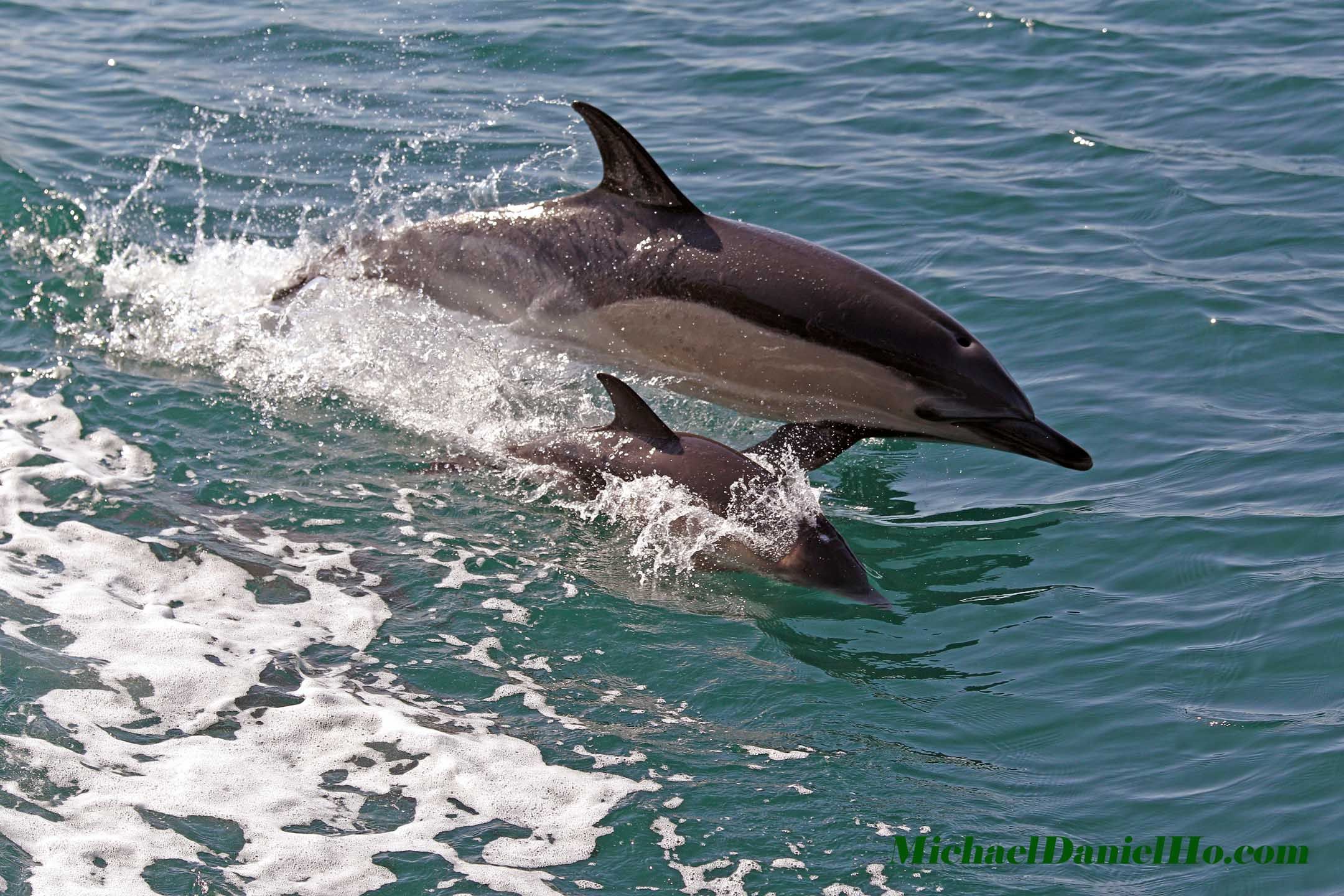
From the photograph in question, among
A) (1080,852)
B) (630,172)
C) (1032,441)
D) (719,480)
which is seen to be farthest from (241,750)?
(1032,441)

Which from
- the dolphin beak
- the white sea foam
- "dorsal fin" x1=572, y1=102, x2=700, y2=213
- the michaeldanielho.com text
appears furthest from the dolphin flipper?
the michaeldanielho.com text

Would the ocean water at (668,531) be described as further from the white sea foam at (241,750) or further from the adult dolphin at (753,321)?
the adult dolphin at (753,321)

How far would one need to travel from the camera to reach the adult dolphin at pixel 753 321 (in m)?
8.11

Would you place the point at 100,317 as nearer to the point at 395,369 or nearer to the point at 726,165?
the point at 395,369

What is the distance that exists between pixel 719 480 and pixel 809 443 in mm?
741

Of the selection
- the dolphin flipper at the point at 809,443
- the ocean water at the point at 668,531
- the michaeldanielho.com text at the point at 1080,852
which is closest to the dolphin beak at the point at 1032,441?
the ocean water at the point at 668,531

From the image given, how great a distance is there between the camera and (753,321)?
8.18 metres

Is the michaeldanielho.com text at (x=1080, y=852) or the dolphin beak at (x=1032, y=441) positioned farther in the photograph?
the dolphin beak at (x=1032, y=441)

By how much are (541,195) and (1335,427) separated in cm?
663

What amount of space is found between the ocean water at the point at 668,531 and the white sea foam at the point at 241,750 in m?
0.02

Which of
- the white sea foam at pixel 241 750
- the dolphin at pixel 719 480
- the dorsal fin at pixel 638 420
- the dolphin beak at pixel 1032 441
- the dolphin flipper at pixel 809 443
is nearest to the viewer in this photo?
the white sea foam at pixel 241 750

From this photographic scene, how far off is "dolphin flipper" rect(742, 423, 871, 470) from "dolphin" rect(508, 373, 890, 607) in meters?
0.24

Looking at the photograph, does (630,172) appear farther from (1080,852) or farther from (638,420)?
(1080,852)

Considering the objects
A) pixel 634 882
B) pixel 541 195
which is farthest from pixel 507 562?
pixel 541 195
